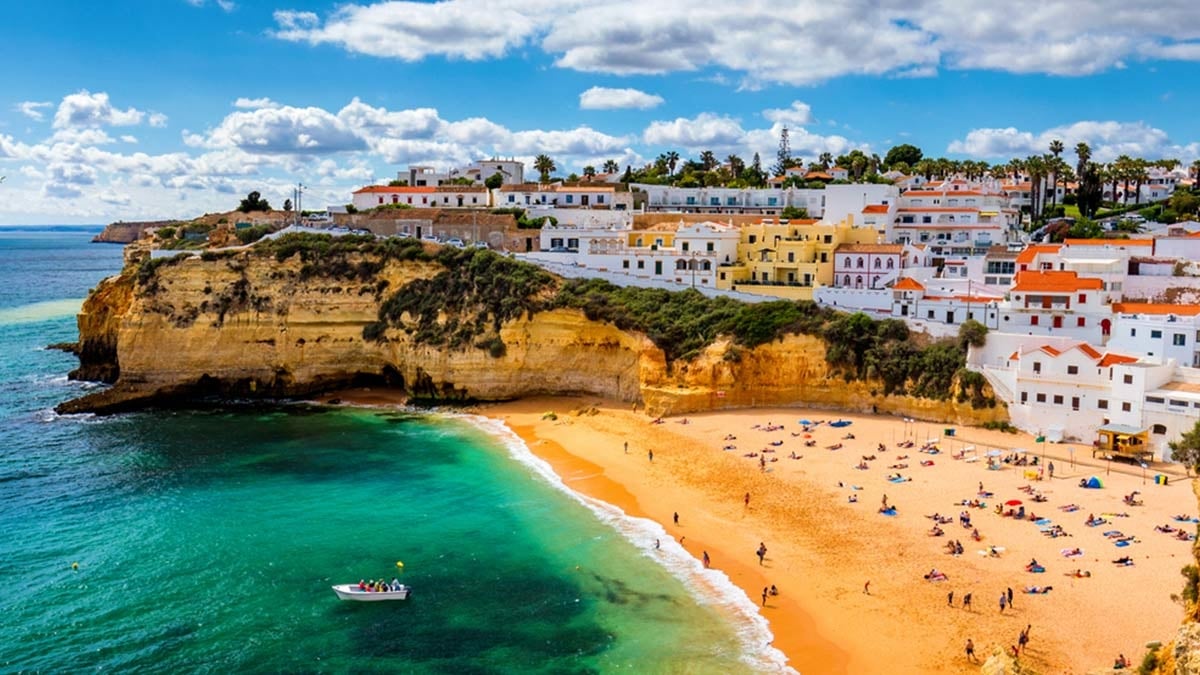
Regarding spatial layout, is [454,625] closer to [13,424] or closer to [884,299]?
[884,299]

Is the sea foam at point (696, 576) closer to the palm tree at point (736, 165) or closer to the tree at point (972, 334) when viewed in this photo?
the tree at point (972, 334)

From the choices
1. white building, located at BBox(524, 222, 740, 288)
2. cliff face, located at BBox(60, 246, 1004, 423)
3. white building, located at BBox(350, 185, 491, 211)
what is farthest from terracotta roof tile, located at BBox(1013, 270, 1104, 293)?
white building, located at BBox(350, 185, 491, 211)

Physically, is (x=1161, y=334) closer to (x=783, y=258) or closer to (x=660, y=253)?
(x=783, y=258)

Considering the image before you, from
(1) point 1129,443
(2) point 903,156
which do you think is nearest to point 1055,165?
(2) point 903,156

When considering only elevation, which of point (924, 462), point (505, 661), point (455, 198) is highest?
point (455, 198)

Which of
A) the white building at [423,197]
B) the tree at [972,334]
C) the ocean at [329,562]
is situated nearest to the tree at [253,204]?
the white building at [423,197]

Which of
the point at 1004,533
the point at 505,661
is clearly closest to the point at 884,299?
the point at 1004,533
